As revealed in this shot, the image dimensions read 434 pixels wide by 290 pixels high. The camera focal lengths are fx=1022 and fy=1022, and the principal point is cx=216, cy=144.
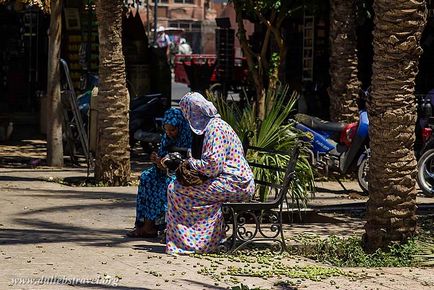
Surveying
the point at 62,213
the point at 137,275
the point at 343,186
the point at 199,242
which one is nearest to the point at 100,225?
the point at 62,213

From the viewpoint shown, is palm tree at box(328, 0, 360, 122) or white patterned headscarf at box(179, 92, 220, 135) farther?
palm tree at box(328, 0, 360, 122)

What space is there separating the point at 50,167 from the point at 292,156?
7.57 meters

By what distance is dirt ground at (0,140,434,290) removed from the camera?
24.5ft

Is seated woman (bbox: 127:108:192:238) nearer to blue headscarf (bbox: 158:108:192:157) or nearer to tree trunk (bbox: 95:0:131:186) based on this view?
blue headscarf (bbox: 158:108:192:157)

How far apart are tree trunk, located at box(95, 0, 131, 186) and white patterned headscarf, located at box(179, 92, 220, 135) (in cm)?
460

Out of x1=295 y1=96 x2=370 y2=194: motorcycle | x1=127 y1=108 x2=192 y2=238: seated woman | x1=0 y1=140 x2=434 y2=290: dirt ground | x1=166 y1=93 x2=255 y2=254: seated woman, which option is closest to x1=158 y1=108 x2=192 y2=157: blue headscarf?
x1=127 y1=108 x2=192 y2=238: seated woman

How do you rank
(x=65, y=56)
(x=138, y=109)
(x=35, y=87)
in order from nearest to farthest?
1. (x=138, y=109)
2. (x=65, y=56)
3. (x=35, y=87)

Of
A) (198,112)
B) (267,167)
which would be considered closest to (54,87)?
(267,167)

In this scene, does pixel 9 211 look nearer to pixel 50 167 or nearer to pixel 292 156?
pixel 292 156

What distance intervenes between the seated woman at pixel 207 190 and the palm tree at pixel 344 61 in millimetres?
6902

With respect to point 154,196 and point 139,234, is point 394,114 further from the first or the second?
point 139,234

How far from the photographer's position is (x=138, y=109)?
17656 mm

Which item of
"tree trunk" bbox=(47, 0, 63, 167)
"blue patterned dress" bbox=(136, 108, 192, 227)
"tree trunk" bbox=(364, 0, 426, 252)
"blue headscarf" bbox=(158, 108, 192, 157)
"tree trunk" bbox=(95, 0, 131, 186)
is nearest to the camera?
"tree trunk" bbox=(364, 0, 426, 252)

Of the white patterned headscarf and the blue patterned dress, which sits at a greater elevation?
the white patterned headscarf
